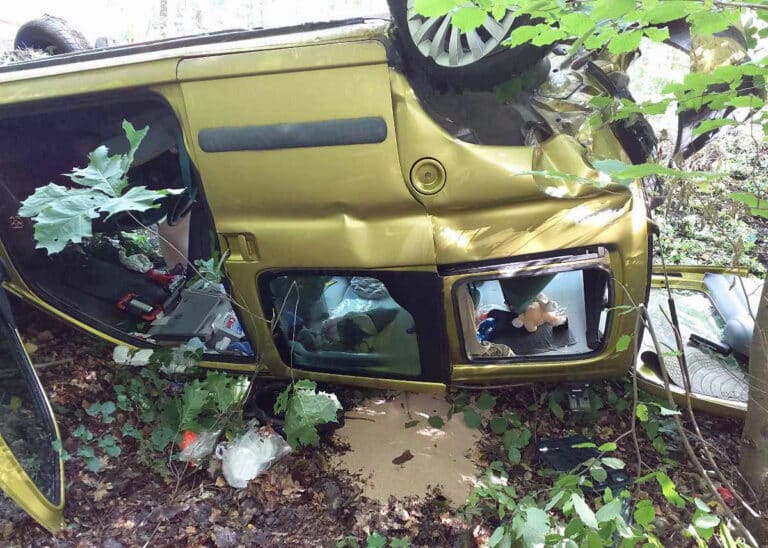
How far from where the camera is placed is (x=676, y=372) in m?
2.89

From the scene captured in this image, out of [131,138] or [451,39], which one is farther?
[451,39]

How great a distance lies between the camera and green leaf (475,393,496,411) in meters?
3.03

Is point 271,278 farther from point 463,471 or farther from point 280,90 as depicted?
point 463,471

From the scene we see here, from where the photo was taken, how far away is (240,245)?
2.53 m

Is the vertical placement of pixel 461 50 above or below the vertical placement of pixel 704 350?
above

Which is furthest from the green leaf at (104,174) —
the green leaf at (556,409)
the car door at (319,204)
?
the green leaf at (556,409)

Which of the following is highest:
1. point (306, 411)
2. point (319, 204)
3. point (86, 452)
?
point (319, 204)

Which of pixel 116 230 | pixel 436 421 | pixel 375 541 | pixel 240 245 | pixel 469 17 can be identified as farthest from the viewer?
pixel 116 230

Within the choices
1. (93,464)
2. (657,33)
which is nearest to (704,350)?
(657,33)

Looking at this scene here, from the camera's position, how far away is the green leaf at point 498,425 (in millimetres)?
2967

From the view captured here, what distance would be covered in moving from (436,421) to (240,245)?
1522 millimetres

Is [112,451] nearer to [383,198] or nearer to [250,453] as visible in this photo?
[250,453]

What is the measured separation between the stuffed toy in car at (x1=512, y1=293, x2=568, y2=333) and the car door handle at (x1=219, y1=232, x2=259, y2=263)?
153 cm

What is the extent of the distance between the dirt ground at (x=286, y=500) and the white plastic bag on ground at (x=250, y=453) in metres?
0.05
